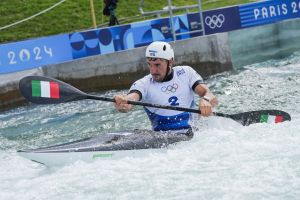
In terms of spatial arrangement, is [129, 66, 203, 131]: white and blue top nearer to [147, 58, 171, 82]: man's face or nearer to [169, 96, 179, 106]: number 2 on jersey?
[169, 96, 179, 106]: number 2 on jersey

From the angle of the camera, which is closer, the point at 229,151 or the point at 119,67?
the point at 229,151

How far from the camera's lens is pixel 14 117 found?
1252 cm

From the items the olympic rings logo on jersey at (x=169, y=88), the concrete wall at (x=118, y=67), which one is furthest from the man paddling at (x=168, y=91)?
the concrete wall at (x=118, y=67)

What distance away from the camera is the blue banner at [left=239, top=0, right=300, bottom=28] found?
51.7 feet

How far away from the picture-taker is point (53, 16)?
20828mm

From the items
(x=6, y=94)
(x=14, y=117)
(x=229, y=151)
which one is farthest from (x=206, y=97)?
(x=6, y=94)

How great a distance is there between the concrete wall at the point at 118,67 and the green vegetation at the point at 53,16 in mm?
5655

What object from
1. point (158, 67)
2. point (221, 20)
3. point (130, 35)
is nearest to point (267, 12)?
point (221, 20)

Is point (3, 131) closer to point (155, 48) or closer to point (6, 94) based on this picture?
point (6, 94)

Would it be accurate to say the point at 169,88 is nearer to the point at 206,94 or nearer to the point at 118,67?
the point at 206,94

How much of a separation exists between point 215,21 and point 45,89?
833cm

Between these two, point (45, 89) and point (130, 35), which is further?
point (130, 35)

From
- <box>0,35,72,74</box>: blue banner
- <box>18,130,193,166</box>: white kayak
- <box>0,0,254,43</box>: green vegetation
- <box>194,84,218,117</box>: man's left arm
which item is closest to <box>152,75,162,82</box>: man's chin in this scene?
<box>194,84,218,117</box>: man's left arm

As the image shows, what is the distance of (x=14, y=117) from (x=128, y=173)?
638 centimetres
